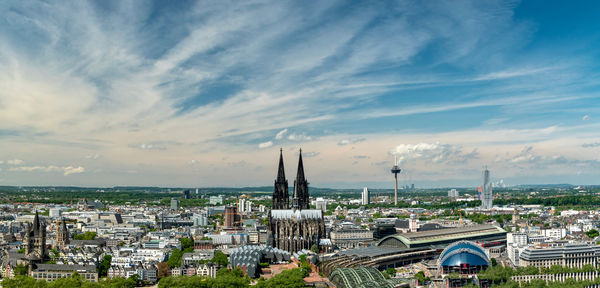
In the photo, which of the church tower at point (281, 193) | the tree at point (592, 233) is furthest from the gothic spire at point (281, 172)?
the tree at point (592, 233)

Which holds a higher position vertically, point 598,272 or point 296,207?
point 296,207

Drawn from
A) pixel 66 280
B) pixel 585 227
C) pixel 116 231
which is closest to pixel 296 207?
pixel 66 280

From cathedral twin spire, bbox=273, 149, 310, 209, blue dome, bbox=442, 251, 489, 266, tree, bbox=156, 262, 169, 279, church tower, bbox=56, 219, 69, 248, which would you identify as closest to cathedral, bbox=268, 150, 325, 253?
cathedral twin spire, bbox=273, 149, 310, 209

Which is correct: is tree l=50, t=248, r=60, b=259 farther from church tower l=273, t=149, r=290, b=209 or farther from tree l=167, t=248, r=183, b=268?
church tower l=273, t=149, r=290, b=209

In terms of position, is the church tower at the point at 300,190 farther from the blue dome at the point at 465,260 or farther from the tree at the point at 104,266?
the tree at the point at 104,266

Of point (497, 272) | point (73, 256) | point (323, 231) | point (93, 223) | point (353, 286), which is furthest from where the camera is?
point (93, 223)

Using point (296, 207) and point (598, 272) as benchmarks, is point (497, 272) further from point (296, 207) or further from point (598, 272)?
point (296, 207)

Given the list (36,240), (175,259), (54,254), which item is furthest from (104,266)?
(54,254)
